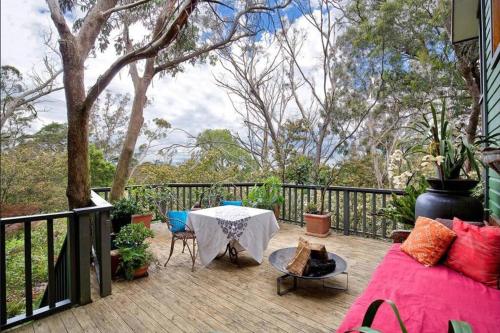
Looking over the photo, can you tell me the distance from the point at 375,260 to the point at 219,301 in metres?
2.23

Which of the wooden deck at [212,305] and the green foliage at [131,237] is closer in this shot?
the wooden deck at [212,305]

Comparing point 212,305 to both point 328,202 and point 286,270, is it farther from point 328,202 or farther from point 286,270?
point 328,202

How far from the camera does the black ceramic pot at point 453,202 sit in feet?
7.84

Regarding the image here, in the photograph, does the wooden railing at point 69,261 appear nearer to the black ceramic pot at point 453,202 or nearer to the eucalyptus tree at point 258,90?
the black ceramic pot at point 453,202

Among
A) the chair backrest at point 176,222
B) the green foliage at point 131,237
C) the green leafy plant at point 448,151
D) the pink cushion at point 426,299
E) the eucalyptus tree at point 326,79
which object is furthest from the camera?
the eucalyptus tree at point 326,79

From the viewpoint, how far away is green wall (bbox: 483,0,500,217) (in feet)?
8.75

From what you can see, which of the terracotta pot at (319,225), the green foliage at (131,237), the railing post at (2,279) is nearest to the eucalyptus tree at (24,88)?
the green foliage at (131,237)

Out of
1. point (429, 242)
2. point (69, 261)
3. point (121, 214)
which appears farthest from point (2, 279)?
point (429, 242)

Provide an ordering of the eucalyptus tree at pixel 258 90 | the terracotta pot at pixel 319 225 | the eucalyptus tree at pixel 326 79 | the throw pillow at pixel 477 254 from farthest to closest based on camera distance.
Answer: the eucalyptus tree at pixel 258 90, the eucalyptus tree at pixel 326 79, the terracotta pot at pixel 319 225, the throw pillow at pixel 477 254

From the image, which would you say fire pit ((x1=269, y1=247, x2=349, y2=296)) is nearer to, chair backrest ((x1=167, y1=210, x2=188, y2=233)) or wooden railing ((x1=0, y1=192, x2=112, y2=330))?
chair backrest ((x1=167, y1=210, x2=188, y2=233))

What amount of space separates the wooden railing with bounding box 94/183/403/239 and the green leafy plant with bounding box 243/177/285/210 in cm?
33

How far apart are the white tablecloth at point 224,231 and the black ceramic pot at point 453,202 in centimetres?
182

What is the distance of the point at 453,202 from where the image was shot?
242 cm

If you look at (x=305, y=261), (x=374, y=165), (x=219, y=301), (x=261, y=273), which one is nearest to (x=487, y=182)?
(x=305, y=261)
